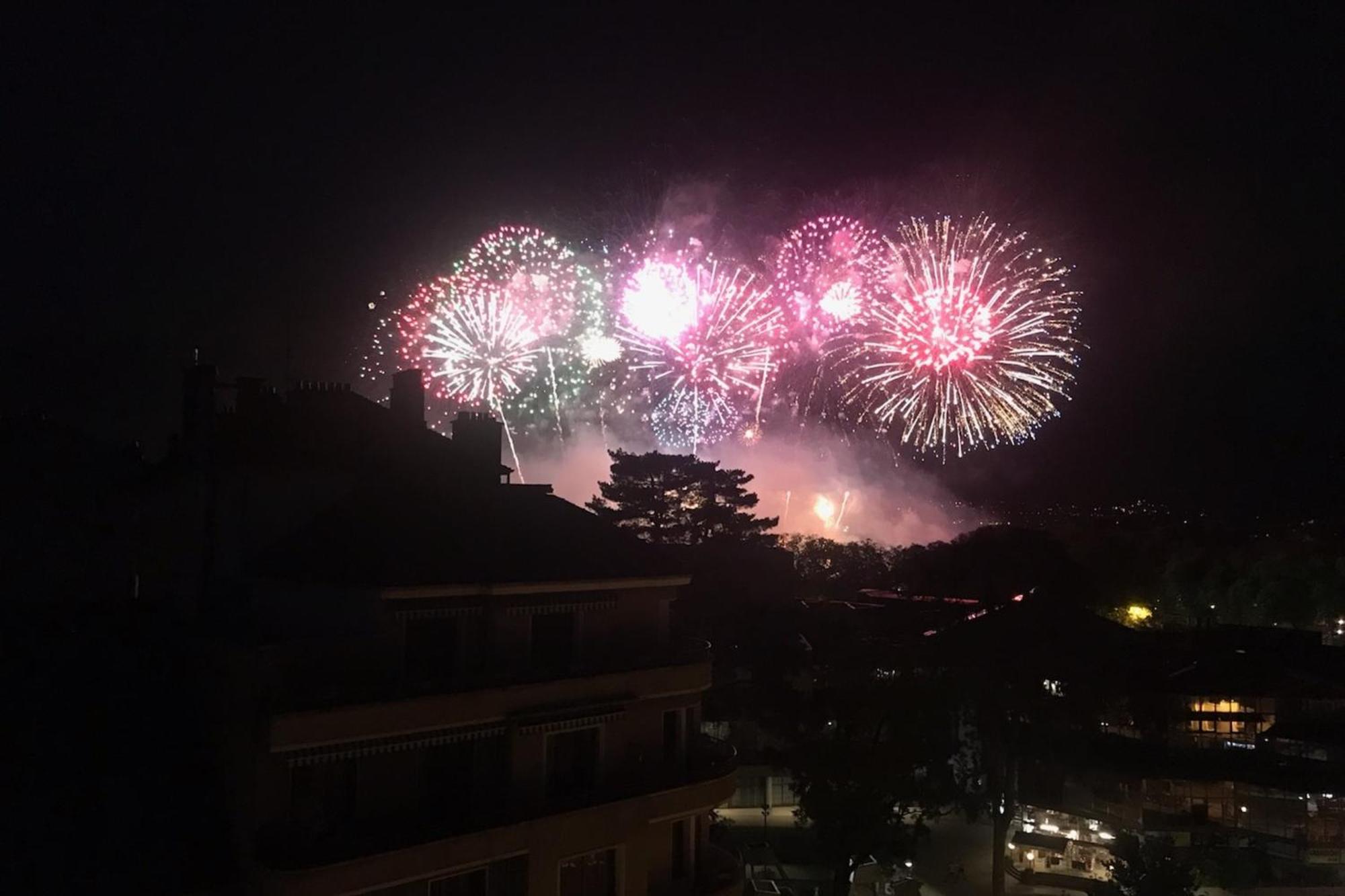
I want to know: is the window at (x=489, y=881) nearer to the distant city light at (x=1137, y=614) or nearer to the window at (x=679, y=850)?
the window at (x=679, y=850)

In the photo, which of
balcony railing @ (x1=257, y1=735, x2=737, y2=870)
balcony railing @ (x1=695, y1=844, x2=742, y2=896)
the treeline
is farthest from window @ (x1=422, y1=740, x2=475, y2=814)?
the treeline

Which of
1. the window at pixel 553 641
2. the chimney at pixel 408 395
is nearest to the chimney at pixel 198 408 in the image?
the chimney at pixel 408 395

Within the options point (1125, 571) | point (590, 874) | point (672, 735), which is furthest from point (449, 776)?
point (1125, 571)

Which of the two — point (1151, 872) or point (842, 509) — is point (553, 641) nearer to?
point (1151, 872)

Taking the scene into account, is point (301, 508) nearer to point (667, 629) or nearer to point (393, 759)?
point (393, 759)

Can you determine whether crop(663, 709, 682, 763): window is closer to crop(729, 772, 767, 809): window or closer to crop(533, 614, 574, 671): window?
crop(533, 614, 574, 671): window
